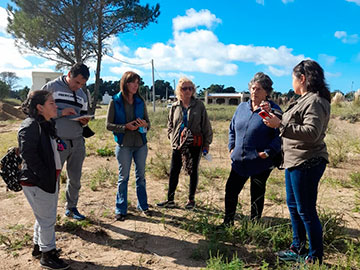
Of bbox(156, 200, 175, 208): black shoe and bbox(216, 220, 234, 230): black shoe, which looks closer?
bbox(216, 220, 234, 230): black shoe

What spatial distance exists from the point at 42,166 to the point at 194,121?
184cm

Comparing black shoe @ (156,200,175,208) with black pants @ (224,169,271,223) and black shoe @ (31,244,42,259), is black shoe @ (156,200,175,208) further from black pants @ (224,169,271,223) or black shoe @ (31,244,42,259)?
black shoe @ (31,244,42,259)

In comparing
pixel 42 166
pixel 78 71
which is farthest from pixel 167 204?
pixel 78 71

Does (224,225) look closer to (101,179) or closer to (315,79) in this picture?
(315,79)

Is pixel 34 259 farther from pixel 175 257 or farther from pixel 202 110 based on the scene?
pixel 202 110

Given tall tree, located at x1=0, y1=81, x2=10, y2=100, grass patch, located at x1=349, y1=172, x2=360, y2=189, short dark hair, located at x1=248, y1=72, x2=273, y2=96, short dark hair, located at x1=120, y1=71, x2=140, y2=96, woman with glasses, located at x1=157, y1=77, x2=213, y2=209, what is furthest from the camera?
tall tree, located at x1=0, y1=81, x2=10, y2=100

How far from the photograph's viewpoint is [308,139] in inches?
78.8

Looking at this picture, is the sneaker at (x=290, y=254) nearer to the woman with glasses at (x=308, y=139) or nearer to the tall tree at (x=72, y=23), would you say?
the woman with glasses at (x=308, y=139)

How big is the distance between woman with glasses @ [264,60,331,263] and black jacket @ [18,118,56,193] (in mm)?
1819

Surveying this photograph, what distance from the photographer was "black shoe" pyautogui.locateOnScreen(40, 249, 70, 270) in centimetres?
226

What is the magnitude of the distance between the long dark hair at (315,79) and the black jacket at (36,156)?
2.13m

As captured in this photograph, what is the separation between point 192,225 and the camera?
3.03 metres

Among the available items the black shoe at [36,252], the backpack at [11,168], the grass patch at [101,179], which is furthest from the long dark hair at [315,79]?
the grass patch at [101,179]

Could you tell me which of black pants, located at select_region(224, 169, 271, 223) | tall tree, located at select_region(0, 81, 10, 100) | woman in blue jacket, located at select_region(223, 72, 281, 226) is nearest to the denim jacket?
woman in blue jacket, located at select_region(223, 72, 281, 226)
